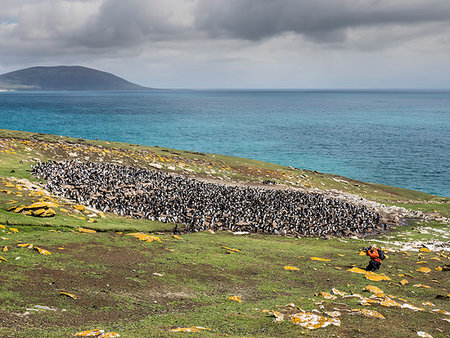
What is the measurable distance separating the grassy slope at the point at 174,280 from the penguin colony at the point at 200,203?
222 cm

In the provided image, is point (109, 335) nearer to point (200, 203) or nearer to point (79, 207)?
point (79, 207)

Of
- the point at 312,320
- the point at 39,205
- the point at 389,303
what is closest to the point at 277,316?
the point at 312,320

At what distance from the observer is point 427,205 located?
160 ft

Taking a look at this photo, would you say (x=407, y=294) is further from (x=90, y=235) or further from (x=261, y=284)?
(x=90, y=235)

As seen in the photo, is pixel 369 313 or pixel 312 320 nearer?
pixel 312 320

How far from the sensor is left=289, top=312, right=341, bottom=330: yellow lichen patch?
11.7 meters

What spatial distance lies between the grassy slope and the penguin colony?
2.22 m

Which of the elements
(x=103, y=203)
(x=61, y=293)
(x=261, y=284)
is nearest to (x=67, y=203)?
(x=103, y=203)

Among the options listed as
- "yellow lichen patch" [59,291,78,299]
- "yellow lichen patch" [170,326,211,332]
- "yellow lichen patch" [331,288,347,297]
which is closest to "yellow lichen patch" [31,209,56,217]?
"yellow lichen patch" [59,291,78,299]

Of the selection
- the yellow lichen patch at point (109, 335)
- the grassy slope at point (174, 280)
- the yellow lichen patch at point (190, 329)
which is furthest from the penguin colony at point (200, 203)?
the yellow lichen patch at point (109, 335)

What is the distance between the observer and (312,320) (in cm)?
1198

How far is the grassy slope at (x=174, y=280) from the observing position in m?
11.4

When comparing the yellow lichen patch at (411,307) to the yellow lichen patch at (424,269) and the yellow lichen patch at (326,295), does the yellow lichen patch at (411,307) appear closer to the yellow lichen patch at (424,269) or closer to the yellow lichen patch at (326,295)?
the yellow lichen patch at (326,295)

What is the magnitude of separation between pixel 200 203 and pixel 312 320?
22.4m
